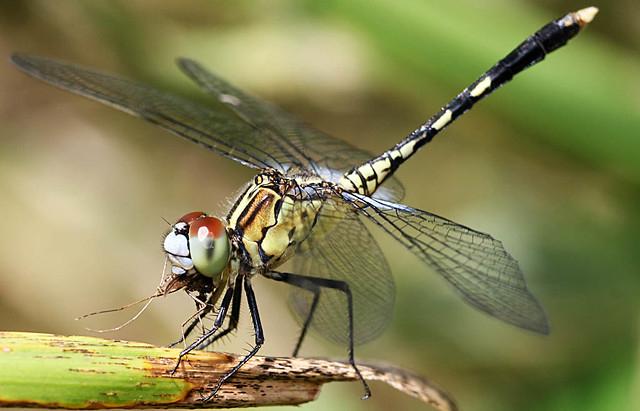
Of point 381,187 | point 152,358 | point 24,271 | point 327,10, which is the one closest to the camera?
point 152,358

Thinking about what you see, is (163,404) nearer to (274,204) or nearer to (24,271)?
(274,204)

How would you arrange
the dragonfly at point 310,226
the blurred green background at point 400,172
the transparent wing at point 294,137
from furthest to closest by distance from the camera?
the blurred green background at point 400,172 < the transparent wing at point 294,137 < the dragonfly at point 310,226

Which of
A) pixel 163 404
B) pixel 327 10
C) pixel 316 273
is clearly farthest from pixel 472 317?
pixel 163 404

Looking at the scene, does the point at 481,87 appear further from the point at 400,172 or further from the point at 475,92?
the point at 400,172

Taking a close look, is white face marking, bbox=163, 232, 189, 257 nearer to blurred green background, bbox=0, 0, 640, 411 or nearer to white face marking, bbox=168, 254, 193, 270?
white face marking, bbox=168, 254, 193, 270

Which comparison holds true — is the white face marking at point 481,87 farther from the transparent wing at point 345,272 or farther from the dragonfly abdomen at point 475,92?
the transparent wing at point 345,272

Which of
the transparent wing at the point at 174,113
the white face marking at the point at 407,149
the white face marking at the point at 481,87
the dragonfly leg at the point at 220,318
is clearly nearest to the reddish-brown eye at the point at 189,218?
the dragonfly leg at the point at 220,318
